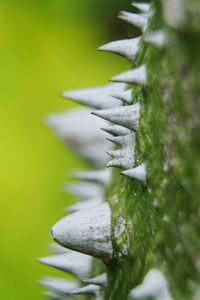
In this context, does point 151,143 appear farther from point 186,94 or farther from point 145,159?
point 186,94

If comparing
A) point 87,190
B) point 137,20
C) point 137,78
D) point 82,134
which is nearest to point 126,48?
point 137,20

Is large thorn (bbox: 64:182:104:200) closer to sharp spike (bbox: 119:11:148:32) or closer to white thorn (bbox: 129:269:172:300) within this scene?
sharp spike (bbox: 119:11:148:32)

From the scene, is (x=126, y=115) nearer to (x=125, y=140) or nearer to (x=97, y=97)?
(x=125, y=140)

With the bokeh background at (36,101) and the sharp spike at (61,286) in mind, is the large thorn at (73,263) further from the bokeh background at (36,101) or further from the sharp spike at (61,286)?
the bokeh background at (36,101)

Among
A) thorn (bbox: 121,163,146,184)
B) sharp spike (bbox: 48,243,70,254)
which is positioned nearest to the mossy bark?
thorn (bbox: 121,163,146,184)

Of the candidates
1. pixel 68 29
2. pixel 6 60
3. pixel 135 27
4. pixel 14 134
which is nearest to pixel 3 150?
pixel 14 134

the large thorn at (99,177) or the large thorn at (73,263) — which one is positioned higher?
the large thorn at (99,177)

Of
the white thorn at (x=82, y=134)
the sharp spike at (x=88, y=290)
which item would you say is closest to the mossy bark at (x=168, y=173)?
the sharp spike at (x=88, y=290)
